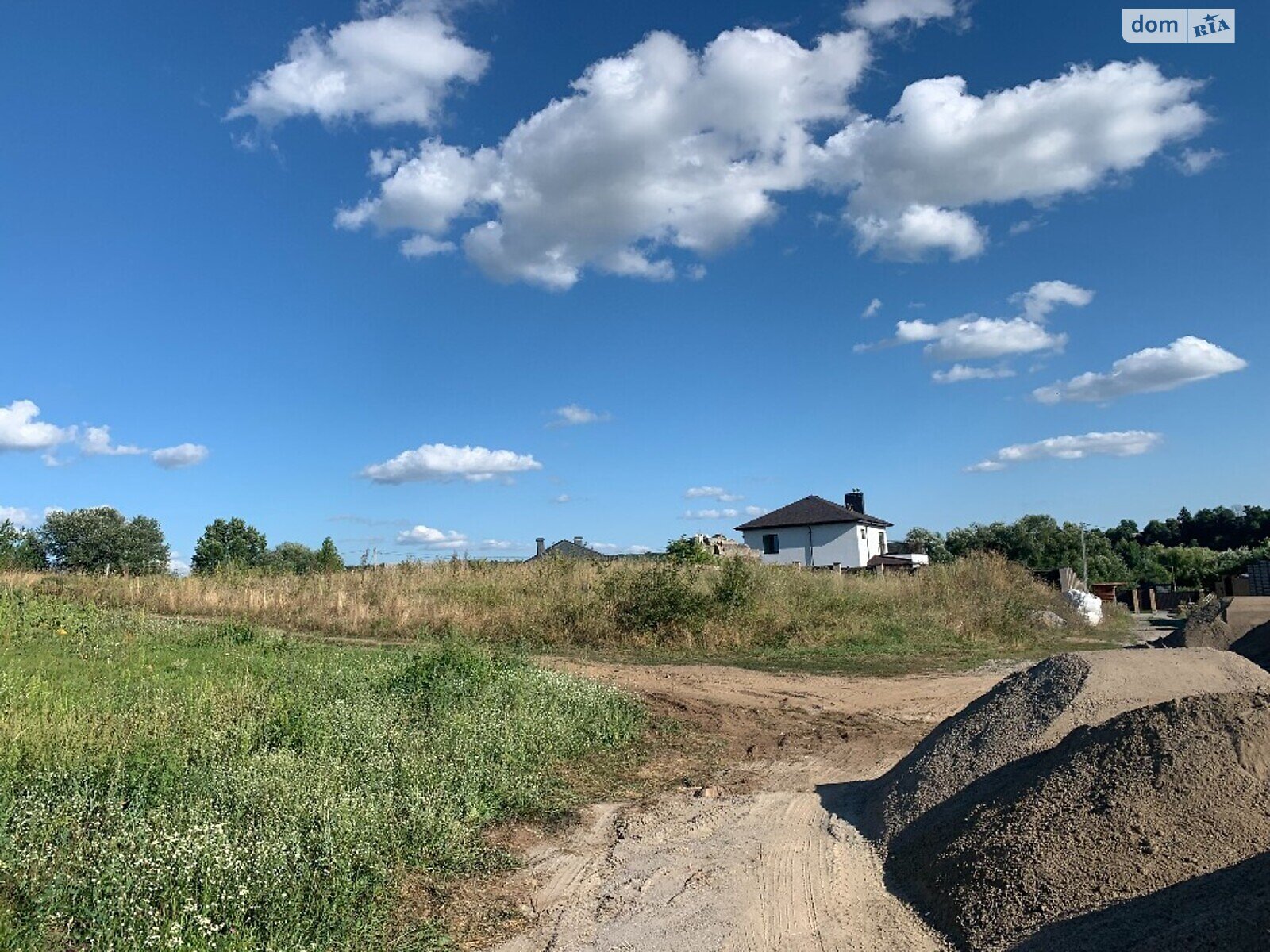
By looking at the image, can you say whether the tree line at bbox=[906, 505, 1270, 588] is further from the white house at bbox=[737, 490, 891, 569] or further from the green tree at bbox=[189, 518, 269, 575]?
the green tree at bbox=[189, 518, 269, 575]

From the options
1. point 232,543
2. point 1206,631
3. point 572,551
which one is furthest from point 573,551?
point 1206,631

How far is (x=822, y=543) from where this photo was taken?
52.4 meters

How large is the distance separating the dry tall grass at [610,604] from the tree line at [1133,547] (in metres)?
32.0

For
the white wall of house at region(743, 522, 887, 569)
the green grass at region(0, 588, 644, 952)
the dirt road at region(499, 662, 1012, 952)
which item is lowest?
the dirt road at region(499, 662, 1012, 952)

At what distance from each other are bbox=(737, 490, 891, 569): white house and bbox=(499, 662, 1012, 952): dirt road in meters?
42.7

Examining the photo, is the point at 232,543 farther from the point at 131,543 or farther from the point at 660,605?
the point at 660,605

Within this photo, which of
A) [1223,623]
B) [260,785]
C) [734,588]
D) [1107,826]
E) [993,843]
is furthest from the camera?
[734,588]

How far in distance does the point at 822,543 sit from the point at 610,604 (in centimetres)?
3466

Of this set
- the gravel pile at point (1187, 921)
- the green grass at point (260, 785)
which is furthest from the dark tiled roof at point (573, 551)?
the gravel pile at point (1187, 921)

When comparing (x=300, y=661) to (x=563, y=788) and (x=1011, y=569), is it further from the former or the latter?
(x=1011, y=569)

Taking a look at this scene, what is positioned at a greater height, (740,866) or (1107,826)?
(1107,826)

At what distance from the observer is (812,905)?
4.80 meters

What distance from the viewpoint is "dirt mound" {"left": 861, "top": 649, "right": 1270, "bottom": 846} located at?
231 inches

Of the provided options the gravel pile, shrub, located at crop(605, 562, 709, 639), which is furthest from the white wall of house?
the gravel pile
